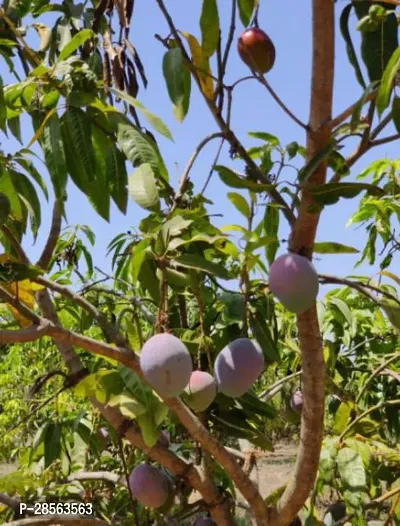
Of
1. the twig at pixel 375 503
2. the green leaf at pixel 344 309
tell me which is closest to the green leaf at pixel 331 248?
the twig at pixel 375 503

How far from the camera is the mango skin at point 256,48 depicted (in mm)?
999

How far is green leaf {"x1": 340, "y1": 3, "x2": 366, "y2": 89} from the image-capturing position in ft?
2.90

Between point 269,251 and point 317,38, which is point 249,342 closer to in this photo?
point 269,251

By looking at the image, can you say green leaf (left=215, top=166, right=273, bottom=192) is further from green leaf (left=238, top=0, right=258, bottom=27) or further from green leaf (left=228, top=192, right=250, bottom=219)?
green leaf (left=238, top=0, right=258, bottom=27)

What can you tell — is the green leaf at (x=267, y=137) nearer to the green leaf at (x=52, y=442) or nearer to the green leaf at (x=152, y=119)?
the green leaf at (x=152, y=119)

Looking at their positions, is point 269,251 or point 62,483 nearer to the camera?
point 269,251

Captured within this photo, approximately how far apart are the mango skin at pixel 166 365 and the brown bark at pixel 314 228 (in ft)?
0.61

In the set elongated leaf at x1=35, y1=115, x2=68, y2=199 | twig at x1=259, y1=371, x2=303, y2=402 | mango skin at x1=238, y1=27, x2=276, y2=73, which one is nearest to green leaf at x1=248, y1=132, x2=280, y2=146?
mango skin at x1=238, y1=27, x2=276, y2=73

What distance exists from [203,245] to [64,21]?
84 cm

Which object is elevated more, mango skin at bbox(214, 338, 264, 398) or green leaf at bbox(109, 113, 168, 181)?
green leaf at bbox(109, 113, 168, 181)

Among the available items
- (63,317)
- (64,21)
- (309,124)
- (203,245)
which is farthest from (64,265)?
(309,124)

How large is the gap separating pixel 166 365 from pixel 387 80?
0.46m

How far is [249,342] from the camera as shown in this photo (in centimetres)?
105

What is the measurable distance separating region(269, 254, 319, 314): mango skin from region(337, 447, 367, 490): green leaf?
497 millimetres
